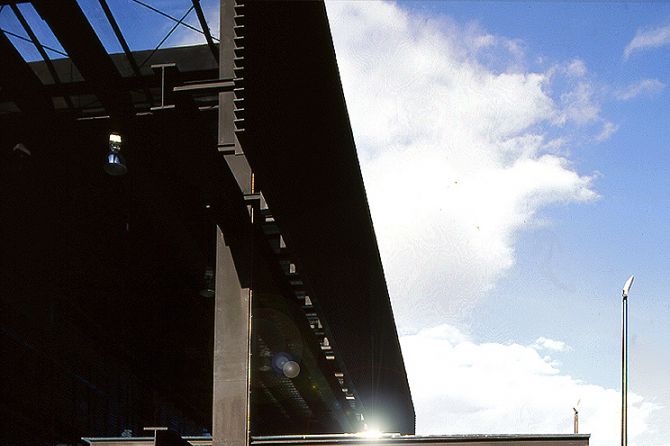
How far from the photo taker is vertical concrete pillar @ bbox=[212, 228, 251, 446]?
14781mm

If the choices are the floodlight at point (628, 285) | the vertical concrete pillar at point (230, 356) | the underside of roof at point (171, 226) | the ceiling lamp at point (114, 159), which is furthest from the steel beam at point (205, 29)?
the floodlight at point (628, 285)

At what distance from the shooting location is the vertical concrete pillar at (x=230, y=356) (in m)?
14.8

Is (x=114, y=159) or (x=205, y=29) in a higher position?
(x=205, y=29)

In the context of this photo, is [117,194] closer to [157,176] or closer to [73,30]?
[157,176]

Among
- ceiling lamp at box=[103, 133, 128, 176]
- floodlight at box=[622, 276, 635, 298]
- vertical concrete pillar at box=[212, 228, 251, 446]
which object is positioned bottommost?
vertical concrete pillar at box=[212, 228, 251, 446]

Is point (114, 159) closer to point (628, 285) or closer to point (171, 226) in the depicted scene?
point (171, 226)

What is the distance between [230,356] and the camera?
49.9 feet

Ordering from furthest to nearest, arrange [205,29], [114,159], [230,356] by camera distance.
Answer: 1. [205,29]
2. [114,159]
3. [230,356]

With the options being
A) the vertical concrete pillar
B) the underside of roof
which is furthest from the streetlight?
the vertical concrete pillar

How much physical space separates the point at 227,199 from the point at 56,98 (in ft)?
19.3

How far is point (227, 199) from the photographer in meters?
14.9

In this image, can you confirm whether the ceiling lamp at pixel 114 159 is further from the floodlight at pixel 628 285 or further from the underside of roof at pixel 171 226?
the floodlight at pixel 628 285

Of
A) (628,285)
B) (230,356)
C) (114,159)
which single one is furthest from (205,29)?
(628,285)

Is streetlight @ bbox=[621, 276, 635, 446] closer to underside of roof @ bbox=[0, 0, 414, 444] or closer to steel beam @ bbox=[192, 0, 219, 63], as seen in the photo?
underside of roof @ bbox=[0, 0, 414, 444]
